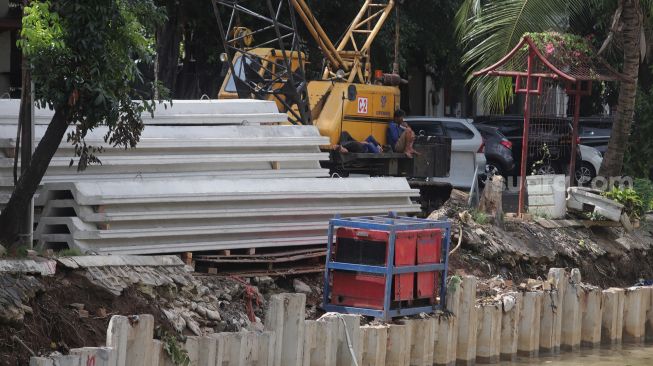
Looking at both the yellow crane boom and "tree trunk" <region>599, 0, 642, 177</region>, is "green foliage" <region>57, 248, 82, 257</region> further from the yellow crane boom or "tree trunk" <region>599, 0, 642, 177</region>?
"tree trunk" <region>599, 0, 642, 177</region>

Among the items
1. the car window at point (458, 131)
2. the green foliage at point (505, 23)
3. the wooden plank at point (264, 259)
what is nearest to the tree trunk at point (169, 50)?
the car window at point (458, 131)

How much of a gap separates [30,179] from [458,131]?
17.3 meters

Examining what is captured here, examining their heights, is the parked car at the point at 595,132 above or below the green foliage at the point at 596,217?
above

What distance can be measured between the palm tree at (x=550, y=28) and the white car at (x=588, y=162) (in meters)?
6.81

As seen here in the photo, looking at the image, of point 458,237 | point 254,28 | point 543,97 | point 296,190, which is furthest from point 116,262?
point 254,28

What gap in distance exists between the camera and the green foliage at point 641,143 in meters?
27.3

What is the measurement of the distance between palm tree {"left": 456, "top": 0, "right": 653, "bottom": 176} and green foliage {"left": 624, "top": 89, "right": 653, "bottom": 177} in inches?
127

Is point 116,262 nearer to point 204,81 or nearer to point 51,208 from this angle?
point 51,208

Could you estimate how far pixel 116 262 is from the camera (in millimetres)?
13531

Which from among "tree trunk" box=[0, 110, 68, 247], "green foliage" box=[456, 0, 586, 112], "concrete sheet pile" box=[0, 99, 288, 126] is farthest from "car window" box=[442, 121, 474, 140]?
"tree trunk" box=[0, 110, 68, 247]

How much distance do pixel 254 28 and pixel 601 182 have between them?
9.48 meters

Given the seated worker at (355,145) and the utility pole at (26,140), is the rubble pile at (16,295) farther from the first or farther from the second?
the seated worker at (355,145)

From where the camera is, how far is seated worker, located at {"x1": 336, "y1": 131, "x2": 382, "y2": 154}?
21.4m

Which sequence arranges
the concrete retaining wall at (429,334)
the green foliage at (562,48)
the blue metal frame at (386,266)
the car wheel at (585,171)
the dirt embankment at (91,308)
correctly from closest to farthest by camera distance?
the dirt embankment at (91,308) < the concrete retaining wall at (429,334) < the blue metal frame at (386,266) < the green foliage at (562,48) < the car wheel at (585,171)
